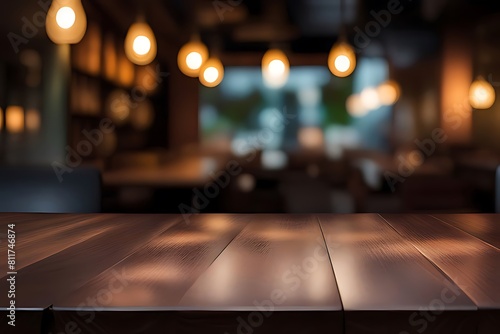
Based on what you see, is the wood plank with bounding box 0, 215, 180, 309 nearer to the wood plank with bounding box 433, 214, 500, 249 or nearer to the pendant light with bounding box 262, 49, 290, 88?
the wood plank with bounding box 433, 214, 500, 249

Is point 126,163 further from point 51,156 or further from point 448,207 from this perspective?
point 448,207

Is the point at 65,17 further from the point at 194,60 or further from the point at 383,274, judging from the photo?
the point at 383,274

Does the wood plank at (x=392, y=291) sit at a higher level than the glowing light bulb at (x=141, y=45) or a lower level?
lower

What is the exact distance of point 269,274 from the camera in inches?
33.2

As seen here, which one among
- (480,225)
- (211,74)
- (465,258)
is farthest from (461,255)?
(211,74)

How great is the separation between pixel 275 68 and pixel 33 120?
1.53 metres

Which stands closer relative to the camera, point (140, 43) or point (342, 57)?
point (140, 43)

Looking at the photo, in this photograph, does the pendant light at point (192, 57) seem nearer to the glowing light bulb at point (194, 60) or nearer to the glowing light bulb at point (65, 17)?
the glowing light bulb at point (194, 60)

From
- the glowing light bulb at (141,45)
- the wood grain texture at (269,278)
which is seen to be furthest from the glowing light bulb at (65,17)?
the wood grain texture at (269,278)

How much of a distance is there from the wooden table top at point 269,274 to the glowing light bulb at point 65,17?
103 centimetres

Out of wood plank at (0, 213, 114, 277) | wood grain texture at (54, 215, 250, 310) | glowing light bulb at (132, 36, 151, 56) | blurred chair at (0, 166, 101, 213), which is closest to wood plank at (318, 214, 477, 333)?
wood grain texture at (54, 215, 250, 310)

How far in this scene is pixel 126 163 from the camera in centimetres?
301

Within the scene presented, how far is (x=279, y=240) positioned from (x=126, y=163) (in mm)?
2001

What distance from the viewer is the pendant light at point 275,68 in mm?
2902
